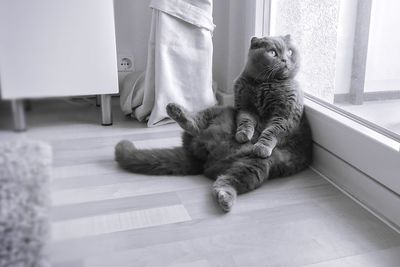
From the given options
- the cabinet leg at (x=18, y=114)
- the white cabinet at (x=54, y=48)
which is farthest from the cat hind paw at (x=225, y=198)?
the cabinet leg at (x=18, y=114)

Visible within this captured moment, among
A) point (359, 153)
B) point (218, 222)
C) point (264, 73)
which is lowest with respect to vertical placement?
point (218, 222)

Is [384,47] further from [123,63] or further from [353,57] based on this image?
[123,63]

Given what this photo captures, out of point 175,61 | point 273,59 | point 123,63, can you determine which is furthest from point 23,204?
point 175,61

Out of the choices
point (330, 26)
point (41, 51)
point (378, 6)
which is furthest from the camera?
point (330, 26)

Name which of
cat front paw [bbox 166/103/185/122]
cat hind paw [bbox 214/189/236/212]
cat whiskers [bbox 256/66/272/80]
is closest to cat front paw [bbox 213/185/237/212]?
cat hind paw [bbox 214/189/236/212]

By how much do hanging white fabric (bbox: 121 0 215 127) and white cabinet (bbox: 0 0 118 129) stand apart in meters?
0.85

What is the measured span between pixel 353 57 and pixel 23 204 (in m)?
0.93

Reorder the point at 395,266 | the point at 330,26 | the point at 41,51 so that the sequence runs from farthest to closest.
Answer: the point at 330,26 → the point at 395,266 → the point at 41,51

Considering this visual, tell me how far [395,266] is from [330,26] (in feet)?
2.17

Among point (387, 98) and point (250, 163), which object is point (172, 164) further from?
point (387, 98)

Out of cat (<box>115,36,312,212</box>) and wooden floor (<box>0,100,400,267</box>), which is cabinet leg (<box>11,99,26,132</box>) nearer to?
wooden floor (<box>0,100,400,267</box>)

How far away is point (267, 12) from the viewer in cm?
140

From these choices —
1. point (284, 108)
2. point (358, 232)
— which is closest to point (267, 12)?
point (284, 108)

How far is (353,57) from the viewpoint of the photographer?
1.01 meters
